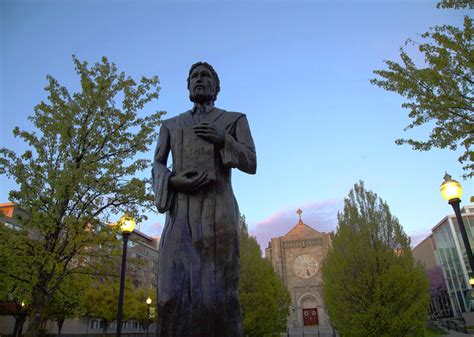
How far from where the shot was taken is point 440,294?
53906 mm

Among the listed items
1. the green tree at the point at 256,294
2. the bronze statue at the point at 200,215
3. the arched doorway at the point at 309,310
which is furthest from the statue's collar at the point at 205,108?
the arched doorway at the point at 309,310

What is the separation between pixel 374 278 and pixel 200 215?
60.3 feet

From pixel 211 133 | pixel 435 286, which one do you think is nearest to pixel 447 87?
pixel 211 133

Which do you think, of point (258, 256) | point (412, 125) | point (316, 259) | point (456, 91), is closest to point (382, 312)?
point (258, 256)

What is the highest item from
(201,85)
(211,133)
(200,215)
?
(201,85)

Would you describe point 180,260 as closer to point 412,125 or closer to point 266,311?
point 412,125

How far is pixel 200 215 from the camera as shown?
3.55 metres

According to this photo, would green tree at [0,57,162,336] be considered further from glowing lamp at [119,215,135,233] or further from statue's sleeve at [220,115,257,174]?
statue's sleeve at [220,115,257,174]

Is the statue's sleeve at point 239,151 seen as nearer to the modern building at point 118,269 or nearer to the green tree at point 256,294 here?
the modern building at point 118,269

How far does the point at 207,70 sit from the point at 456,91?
780cm

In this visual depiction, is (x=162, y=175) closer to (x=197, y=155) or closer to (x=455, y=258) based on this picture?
(x=197, y=155)

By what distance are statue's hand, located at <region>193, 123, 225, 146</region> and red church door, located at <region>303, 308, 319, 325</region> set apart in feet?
170

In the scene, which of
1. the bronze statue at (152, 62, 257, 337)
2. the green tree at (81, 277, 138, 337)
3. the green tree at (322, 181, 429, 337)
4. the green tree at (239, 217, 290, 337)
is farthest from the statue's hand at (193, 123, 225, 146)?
the green tree at (81, 277, 138, 337)

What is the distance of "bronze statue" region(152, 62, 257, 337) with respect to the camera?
125 inches
